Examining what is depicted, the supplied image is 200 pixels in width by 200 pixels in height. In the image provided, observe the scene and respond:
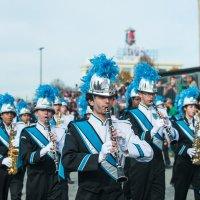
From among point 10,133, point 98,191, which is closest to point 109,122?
point 98,191

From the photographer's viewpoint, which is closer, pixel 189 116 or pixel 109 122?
pixel 109 122

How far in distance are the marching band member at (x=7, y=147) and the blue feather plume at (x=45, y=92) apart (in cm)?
94

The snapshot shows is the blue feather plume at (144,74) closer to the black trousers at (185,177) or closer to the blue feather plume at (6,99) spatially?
the black trousers at (185,177)

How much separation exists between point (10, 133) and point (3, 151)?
0.37 metres

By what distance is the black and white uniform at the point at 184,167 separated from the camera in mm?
8344

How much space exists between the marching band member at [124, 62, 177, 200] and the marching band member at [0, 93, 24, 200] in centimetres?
178

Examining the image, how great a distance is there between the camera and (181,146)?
840 cm

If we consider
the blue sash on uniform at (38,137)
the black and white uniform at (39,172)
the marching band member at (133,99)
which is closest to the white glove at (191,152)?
the marching band member at (133,99)

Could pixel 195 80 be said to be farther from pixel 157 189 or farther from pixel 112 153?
pixel 112 153

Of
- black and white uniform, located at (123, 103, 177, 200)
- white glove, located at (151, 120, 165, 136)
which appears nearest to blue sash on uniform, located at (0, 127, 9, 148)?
black and white uniform, located at (123, 103, 177, 200)

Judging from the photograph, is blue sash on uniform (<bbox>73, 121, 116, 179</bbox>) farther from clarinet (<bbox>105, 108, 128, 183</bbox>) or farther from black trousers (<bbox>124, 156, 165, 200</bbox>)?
black trousers (<bbox>124, 156, 165, 200</bbox>)

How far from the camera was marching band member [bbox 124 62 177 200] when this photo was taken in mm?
7562

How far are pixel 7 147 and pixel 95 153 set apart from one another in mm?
3683

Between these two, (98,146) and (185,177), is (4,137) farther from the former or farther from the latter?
(98,146)
